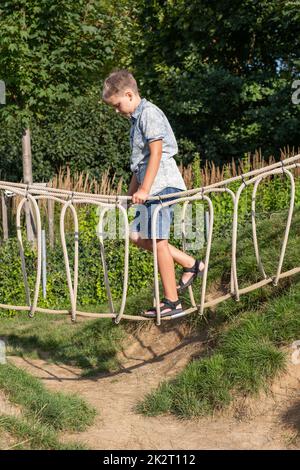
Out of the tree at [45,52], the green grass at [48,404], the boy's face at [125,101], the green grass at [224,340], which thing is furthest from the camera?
the tree at [45,52]

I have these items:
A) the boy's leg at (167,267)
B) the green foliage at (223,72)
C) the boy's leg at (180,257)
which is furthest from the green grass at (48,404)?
the green foliage at (223,72)

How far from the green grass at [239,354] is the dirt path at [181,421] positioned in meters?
0.09

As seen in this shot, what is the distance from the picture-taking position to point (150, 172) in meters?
4.57

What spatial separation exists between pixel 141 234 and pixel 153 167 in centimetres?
55

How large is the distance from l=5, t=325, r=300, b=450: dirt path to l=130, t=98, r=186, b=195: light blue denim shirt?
4.63 feet

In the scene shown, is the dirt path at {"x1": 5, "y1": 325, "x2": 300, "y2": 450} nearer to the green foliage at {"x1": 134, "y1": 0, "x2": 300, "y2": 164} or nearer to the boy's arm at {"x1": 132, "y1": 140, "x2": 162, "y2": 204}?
the boy's arm at {"x1": 132, "y1": 140, "x2": 162, "y2": 204}

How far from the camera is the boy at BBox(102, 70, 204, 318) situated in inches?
183

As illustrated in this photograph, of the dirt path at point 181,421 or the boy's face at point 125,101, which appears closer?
the dirt path at point 181,421

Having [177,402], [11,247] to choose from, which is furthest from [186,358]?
[11,247]

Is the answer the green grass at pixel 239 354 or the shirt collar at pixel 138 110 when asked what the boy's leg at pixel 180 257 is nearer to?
the green grass at pixel 239 354

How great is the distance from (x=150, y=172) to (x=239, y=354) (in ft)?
4.34

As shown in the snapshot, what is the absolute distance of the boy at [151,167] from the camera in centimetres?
464

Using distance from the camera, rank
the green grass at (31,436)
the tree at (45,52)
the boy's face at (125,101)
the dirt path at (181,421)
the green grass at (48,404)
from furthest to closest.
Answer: the tree at (45,52) → the boy's face at (125,101) → the green grass at (48,404) → the dirt path at (181,421) → the green grass at (31,436)

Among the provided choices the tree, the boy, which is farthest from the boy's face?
the tree
